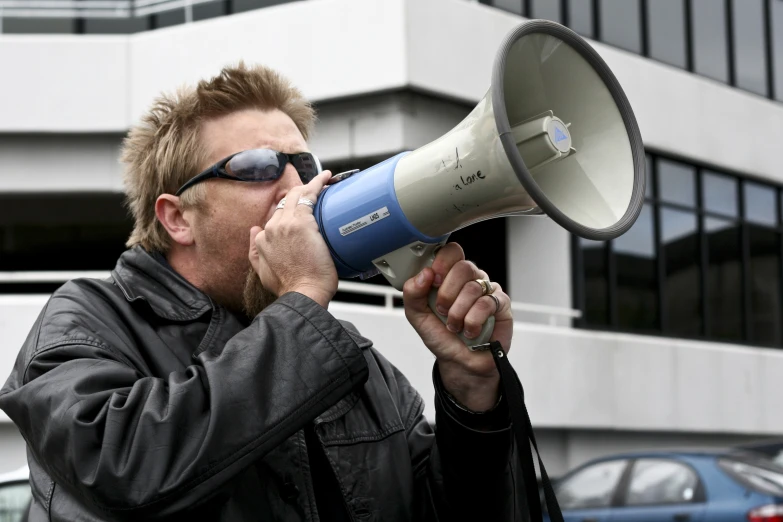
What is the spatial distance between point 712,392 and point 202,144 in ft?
46.2

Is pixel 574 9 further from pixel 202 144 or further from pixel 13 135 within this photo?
pixel 202 144

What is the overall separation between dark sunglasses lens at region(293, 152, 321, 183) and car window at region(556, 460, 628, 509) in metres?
5.99

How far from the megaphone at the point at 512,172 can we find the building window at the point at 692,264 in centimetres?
1229

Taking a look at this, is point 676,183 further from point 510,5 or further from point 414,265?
point 414,265

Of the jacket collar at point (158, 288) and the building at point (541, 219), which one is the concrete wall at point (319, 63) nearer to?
the building at point (541, 219)

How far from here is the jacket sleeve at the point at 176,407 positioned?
73.3 inches

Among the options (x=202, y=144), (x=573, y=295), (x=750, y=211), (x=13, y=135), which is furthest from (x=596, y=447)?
(x=202, y=144)

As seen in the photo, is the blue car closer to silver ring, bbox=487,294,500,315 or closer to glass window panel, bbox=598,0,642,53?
silver ring, bbox=487,294,500,315

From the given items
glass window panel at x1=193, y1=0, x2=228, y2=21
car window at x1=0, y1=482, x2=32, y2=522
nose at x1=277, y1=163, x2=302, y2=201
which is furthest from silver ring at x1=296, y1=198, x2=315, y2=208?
glass window panel at x1=193, y1=0, x2=228, y2=21

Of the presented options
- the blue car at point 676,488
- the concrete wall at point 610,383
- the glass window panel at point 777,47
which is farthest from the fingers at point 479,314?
the glass window panel at point 777,47

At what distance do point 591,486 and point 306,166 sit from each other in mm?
6237

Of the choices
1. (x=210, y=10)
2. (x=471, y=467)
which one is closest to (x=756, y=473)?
(x=471, y=467)

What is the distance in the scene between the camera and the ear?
2555 millimetres

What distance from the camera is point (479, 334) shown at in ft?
7.52
